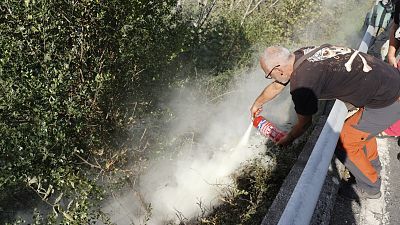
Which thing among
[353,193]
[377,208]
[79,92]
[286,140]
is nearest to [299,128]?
[286,140]

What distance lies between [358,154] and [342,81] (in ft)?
2.53

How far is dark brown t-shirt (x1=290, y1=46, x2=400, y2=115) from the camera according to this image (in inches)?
122

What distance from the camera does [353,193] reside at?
3508 millimetres

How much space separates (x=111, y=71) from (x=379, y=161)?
9.29 ft

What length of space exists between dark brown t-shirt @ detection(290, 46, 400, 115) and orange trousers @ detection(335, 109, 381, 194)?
0.28m

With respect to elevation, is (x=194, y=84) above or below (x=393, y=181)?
above

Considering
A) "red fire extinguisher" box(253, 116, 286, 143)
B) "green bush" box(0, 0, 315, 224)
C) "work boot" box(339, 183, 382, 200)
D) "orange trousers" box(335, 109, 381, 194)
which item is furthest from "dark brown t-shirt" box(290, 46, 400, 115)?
"green bush" box(0, 0, 315, 224)

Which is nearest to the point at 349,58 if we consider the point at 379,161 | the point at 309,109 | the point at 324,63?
the point at 324,63

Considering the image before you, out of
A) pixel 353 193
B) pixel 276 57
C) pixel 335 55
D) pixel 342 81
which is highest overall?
pixel 276 57

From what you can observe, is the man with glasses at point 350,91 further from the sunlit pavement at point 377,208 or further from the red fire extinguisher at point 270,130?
the red fire extinguisher at point 270,130

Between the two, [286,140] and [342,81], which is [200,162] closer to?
[286,140]

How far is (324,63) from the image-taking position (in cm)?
316

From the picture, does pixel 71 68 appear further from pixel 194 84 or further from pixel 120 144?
pixel 194 84

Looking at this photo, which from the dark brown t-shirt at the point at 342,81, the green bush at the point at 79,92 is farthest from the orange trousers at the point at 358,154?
the green bush at the point at 79,92
